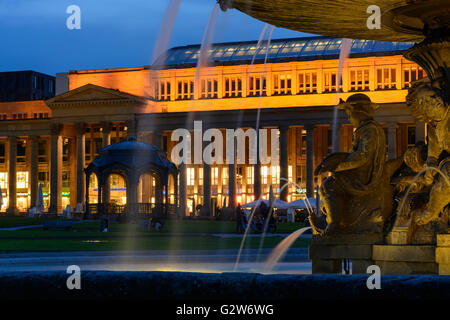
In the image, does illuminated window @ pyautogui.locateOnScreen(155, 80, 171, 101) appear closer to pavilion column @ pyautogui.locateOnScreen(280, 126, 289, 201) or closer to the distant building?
pavilion column @ pyautogui.locateOnScreen(280, 126, 289, 201)

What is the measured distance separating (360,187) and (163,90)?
9292cm

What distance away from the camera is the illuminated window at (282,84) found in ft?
318

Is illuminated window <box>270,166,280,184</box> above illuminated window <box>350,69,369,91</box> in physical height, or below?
below

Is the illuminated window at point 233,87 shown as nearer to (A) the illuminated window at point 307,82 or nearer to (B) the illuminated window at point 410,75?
(A) the illuminated window at point 307,82

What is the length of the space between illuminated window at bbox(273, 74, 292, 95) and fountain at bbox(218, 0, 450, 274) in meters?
84.8

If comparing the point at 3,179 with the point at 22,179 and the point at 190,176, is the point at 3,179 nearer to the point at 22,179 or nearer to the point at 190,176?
the point at 22,179

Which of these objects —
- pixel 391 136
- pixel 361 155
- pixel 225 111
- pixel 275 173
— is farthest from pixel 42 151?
pixel 361 155

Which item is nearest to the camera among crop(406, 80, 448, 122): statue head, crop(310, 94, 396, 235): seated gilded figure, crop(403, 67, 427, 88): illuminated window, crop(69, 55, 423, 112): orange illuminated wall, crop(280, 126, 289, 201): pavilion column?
crop(406, 80, 448, 122): statue head

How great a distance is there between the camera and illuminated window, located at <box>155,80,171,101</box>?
102 metres

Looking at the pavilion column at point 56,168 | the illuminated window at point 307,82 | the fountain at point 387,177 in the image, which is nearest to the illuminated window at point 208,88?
the illuminated window at point 307,82

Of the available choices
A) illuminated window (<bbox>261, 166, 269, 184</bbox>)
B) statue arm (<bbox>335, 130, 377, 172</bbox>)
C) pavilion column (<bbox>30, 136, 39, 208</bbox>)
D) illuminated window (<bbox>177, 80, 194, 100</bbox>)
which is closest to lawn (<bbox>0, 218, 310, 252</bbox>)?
A: statue arm (<bbox>335, 130, 377, 172</bbox>)

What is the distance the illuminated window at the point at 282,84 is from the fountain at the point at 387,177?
278 ft

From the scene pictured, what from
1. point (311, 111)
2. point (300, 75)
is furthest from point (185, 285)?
point (300, 75)
